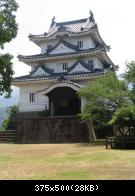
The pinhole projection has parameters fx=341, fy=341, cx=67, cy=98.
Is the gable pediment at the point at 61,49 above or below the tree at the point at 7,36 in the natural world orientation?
above

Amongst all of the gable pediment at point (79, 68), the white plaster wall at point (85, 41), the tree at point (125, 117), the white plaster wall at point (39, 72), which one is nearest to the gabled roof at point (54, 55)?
the gable pediment at point (79, 68)

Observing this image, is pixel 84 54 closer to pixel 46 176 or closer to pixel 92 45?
pixel 92 45

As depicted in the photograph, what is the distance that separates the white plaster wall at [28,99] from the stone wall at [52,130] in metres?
7.38

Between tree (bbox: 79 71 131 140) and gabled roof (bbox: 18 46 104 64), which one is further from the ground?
gabled roof (bbox: 18 46 104 64)

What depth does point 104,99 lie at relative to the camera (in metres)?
30.6

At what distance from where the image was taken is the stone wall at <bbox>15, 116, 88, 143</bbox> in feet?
108

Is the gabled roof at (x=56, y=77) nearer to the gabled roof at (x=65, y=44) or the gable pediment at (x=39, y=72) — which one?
the gable pediment at (x=39, y=72)

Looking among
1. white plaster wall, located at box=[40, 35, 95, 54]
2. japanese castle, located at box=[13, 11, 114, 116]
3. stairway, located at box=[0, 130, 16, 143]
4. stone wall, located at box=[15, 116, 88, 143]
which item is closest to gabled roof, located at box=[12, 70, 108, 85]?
japanese castle, located at box=[13, 11, 114, 116]

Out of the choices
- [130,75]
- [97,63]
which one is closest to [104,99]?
[130,75]

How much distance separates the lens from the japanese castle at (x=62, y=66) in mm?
39844

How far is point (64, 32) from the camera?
44469mm

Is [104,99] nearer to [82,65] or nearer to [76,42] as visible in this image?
[82,65]

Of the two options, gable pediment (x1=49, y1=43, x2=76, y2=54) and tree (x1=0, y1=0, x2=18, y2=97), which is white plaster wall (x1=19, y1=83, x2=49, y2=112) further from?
tree (x1=0, y1=0, x2=18, y2=97)

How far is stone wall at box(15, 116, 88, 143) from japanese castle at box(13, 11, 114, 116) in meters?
5.01
